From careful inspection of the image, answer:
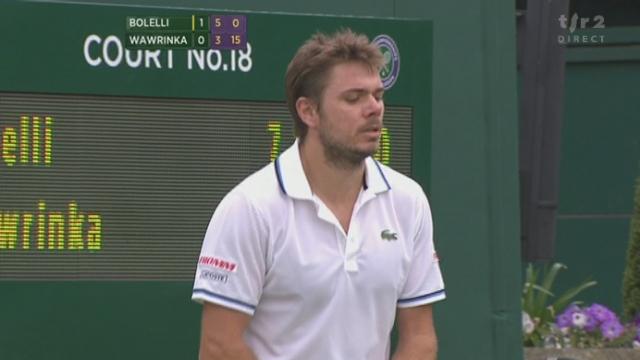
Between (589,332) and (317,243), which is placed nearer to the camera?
(317,243)

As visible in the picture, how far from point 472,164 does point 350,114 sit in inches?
111

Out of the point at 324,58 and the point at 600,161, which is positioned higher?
the point at 324,58

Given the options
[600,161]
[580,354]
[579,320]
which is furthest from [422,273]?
[600,161]

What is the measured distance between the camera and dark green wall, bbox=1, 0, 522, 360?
250 inches

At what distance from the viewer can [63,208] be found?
18.1 feet

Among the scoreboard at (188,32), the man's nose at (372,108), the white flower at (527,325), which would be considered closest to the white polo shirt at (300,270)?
the man's nose at (372,108)

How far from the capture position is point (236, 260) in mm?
3662

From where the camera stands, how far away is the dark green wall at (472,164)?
635 cm

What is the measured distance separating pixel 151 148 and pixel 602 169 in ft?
25.6

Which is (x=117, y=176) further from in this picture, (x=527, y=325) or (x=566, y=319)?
(x=566, y=319)

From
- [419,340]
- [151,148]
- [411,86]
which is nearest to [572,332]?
[411,86]

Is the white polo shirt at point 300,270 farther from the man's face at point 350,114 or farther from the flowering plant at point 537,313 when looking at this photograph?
the flowering plant at point 537,313

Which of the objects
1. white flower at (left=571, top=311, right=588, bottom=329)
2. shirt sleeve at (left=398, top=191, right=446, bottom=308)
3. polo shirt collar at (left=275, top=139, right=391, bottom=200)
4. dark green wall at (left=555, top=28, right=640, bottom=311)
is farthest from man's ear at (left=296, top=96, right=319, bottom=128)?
dark green wall at (left=555, top=28, right=640, bottom=311)

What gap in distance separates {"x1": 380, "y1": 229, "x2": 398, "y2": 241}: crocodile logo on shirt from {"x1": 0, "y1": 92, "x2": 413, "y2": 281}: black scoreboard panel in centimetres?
198
